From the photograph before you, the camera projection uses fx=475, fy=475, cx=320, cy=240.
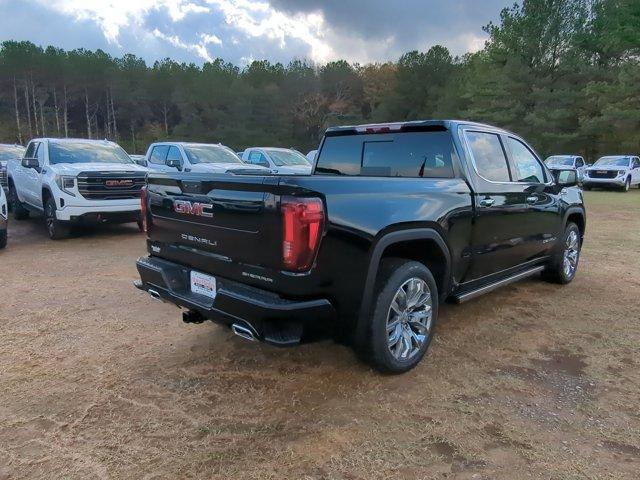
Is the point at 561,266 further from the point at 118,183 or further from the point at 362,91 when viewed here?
the point at 362,91

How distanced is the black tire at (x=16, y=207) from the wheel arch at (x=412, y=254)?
418 inches

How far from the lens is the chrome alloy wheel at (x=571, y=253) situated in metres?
5.83


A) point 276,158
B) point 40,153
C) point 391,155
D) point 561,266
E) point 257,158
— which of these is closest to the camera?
point 391,155

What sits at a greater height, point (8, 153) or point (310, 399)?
point (8, 153)

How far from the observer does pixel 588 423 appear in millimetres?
2891

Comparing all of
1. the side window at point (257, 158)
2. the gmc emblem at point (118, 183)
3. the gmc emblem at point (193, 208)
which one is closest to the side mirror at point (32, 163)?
the gmc emblem at point (118, 183)

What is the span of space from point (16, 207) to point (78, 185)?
4227 mm

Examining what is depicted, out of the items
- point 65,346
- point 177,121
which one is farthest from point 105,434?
point 177,121

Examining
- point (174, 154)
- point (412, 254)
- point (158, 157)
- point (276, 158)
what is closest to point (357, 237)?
point (412, 254)

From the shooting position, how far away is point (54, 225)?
8.61 meters

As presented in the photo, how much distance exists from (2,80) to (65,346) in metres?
69.1

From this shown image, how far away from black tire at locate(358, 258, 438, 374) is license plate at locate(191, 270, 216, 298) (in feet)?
3.42

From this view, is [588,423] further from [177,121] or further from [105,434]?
[177,121]

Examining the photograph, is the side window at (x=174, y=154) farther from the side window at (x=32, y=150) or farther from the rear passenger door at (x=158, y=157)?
the side window at (x=32, y=150)
